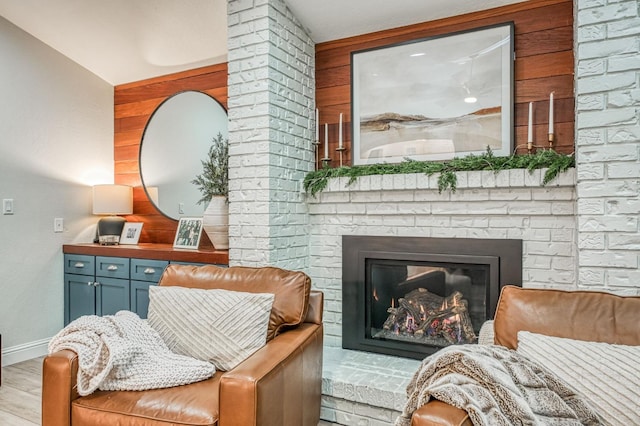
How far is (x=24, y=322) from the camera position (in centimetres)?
327

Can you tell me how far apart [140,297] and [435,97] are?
254cm

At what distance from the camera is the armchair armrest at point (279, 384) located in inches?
54.9

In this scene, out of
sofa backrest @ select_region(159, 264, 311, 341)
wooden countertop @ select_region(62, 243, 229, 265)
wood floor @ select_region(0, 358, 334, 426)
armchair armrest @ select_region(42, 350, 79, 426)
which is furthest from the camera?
wooden countertop @ select_region(62, 243, 229, 265)

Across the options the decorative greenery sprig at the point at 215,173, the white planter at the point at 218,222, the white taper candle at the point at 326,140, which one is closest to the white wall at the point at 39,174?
the decorative greenery sprig at the point at 215,173

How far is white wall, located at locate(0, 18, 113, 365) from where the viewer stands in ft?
10.3

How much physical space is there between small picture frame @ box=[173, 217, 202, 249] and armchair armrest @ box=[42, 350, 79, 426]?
5.15 ft

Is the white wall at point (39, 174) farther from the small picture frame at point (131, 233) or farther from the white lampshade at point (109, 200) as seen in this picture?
the small picture frame at point (131, 233)

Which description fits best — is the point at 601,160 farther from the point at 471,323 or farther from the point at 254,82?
the point at 254,82

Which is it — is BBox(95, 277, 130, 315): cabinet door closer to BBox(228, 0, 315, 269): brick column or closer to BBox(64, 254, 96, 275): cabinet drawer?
BBox(64, 254, 96, 275): cabinet drawer

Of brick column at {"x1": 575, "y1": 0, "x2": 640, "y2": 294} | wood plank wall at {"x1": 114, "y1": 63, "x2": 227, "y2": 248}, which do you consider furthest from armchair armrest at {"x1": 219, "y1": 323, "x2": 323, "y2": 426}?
wood plank wall at {"x1": 114, "y1": 63, "x2": 227, "y2": 248}

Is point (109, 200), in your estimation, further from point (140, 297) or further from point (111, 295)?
point (140, 297)

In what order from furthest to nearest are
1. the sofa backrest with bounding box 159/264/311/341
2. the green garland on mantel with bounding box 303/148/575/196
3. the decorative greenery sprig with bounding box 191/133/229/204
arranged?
the decorative greenery sprig with bounding box 191/133/229/204
the green garland on mantel with bounding box 303/148/575/196
the sofa backrest with bounding box 159/264/311/341

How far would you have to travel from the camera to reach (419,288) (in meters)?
2.75

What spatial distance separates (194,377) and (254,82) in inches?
68.2
